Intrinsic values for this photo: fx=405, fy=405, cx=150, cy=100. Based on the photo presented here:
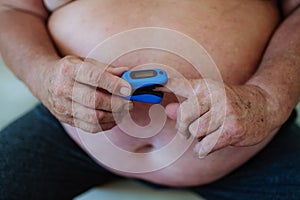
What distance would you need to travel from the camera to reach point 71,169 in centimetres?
71

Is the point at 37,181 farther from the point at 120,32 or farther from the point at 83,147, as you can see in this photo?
the point at 120,32

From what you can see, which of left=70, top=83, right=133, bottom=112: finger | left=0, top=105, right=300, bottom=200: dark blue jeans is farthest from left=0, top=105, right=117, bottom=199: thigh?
left=70, top=83, right=133, bottom=112: finger

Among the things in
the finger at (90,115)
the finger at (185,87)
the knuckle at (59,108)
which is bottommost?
the knuckle at (59,108)

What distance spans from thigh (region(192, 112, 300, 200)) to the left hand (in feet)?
0.56

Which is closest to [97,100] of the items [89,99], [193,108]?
[89,99]

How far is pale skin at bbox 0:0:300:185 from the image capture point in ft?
1.66

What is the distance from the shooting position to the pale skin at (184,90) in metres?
0.51

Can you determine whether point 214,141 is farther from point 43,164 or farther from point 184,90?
point 43,164

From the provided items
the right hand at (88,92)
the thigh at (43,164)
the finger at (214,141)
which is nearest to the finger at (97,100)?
the right hand at (88,92)

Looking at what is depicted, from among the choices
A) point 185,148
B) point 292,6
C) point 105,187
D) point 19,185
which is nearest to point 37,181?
point 19,185

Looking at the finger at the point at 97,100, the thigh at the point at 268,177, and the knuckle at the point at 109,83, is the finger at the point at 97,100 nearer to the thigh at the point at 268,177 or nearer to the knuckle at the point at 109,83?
the knuckle at the point at 109,83

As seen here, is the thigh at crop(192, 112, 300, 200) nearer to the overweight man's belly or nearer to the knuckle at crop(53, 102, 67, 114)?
the overweight man's belly

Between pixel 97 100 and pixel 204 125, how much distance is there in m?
0.14

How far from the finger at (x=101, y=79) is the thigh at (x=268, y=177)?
296 millimetres
